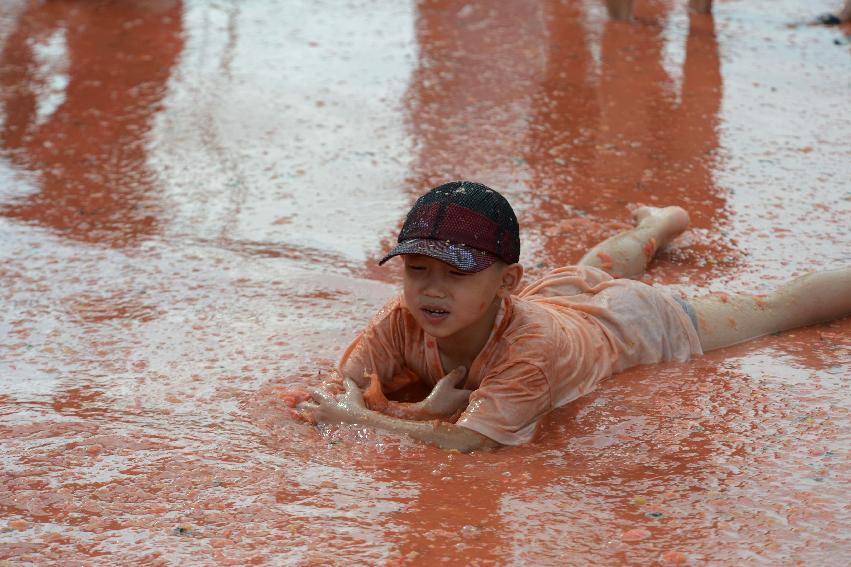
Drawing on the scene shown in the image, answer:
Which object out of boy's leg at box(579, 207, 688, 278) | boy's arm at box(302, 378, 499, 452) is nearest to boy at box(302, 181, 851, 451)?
boy's arm at box(302, 378, 499, 452)

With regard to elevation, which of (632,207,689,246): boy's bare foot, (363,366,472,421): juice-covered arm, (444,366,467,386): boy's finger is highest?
(632,207,689,246): boy's bare foot

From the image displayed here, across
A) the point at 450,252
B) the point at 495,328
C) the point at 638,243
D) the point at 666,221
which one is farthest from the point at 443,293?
the point at 666,221

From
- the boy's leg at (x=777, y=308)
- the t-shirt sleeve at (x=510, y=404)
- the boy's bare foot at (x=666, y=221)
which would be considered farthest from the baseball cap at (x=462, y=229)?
the boy's bare foot at (x=666, y=221)

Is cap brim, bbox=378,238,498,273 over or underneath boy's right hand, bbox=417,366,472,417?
→ over

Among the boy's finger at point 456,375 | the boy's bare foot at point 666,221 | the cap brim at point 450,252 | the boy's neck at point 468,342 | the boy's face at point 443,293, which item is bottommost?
the boy's finger at point 456,375

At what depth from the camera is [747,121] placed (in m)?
7.07

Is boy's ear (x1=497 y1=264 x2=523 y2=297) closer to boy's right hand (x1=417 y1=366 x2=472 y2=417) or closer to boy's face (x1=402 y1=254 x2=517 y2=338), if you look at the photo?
boy's face (x1=402 y1=254 x2=517 y2=338)

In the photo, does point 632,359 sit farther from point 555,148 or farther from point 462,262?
point 555,148

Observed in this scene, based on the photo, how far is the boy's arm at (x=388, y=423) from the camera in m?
3.38

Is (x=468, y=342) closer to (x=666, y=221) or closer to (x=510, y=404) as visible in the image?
(x=510, y=404)

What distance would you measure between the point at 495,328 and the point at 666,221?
1.72m

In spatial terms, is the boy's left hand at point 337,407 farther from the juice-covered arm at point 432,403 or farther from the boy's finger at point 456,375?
the boy's finger at point 456,375

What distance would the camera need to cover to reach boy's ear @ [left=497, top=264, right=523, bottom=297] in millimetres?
3516

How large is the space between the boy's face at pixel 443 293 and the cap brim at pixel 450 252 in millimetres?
57
